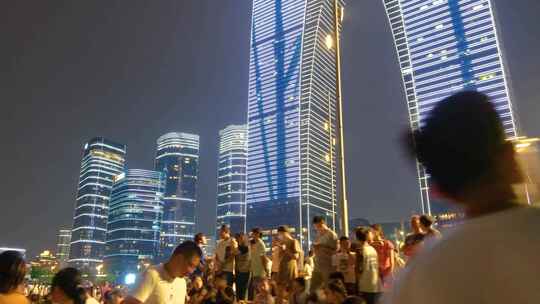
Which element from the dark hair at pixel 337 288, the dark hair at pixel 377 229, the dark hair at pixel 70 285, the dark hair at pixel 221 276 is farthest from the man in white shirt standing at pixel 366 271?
the dark hair at pixel 70 285

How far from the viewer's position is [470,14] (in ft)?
346

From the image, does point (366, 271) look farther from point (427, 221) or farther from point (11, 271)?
point (11, 271)

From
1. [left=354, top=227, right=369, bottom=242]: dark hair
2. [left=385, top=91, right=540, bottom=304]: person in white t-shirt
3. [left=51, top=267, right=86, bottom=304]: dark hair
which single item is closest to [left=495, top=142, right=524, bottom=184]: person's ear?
[left=385, top=91, right=540, bottom=304]: person in white t-shirt

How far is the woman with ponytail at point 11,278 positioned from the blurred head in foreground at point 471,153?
14.6ft

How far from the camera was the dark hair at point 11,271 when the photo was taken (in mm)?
4184

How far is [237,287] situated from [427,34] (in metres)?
114

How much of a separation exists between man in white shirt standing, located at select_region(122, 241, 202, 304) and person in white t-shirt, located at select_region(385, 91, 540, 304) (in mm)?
3928

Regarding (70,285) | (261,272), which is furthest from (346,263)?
(70,285)

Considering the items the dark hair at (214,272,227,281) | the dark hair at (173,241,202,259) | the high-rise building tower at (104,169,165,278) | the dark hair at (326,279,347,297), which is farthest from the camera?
the high-rise building tower at (104,169,165,278)

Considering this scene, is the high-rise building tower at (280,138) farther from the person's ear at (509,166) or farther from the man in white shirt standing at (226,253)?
the person's ear at (509,166)

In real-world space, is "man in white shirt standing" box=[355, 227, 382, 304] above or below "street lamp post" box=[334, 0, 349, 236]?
below

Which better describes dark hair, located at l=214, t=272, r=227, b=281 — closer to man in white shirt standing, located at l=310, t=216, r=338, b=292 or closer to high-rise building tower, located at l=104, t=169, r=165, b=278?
man in white shirt standing, located at l=310, t=216, r=338, b=292

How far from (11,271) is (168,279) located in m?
1.67

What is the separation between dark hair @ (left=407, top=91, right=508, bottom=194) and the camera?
4.50 ft
